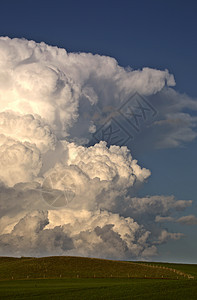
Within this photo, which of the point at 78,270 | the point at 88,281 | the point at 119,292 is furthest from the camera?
the point at 78,270

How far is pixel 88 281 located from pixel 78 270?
23579 millimetres

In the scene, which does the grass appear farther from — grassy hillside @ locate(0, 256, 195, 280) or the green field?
grassy hillside @ locate(0, 256, 195, 280)

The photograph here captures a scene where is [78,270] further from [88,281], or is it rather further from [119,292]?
[119,292]


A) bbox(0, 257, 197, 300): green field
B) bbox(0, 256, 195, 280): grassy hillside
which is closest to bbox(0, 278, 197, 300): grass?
bbox(0, 257, 197, 300): green field

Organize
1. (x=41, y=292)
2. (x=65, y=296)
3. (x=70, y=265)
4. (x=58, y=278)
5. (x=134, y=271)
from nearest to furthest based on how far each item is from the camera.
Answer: (x=65, y=296)
(x=41, y=292)
(x=58, y=278)
(x=134, y=271)
(x=70, y=265)

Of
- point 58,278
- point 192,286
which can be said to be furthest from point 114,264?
point 192,286

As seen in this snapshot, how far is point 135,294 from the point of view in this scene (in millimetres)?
66875

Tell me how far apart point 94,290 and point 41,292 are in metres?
9.37

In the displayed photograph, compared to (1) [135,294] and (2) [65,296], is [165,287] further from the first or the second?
(2) [65,296]

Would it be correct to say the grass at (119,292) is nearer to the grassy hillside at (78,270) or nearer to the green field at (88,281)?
the green field at (88,281)

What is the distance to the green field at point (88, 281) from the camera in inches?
2645

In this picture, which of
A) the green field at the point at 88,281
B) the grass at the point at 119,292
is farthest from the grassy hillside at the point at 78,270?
the grass at the point at 119,292

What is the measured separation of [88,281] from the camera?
316 feet

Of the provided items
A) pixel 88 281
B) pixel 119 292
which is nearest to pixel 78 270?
pixel 88 281
